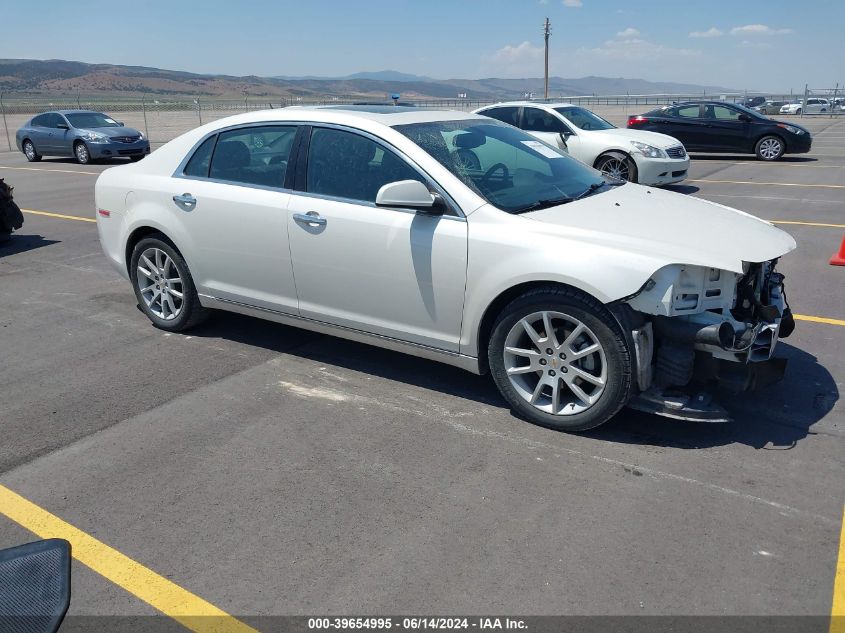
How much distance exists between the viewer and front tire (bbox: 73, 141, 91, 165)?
65.7 ft

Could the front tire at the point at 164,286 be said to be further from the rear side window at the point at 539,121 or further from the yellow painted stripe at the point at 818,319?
the rear side window at the point at 539,121

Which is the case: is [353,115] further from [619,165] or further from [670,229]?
[619,165]

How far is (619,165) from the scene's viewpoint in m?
13.1

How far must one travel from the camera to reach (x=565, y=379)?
13.4 feet

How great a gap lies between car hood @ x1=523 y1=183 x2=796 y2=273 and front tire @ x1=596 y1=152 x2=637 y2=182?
8325 mm

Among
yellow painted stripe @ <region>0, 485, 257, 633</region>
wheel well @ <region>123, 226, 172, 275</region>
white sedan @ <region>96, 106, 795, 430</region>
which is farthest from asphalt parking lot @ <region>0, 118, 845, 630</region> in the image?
wheel well @ <region>123, 226, 172, 275</region>

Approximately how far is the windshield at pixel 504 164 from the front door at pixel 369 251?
0.26 meters

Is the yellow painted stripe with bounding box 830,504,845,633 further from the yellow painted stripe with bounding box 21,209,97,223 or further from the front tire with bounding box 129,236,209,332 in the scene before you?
the yellow painted stripe with bounding box 21,209,97,223

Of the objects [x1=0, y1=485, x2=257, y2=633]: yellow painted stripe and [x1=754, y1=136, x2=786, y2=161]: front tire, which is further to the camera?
[x1=754, y1=136, x2=786, y2=161]: front tire

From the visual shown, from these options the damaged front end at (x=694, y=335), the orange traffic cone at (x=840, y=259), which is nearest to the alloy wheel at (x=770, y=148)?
the orange traffic cone at (x=840, y=259)

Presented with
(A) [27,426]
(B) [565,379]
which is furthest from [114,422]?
(B) [565,379]

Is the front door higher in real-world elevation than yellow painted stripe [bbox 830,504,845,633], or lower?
higher

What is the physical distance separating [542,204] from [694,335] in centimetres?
119

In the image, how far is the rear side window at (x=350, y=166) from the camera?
179 inches
